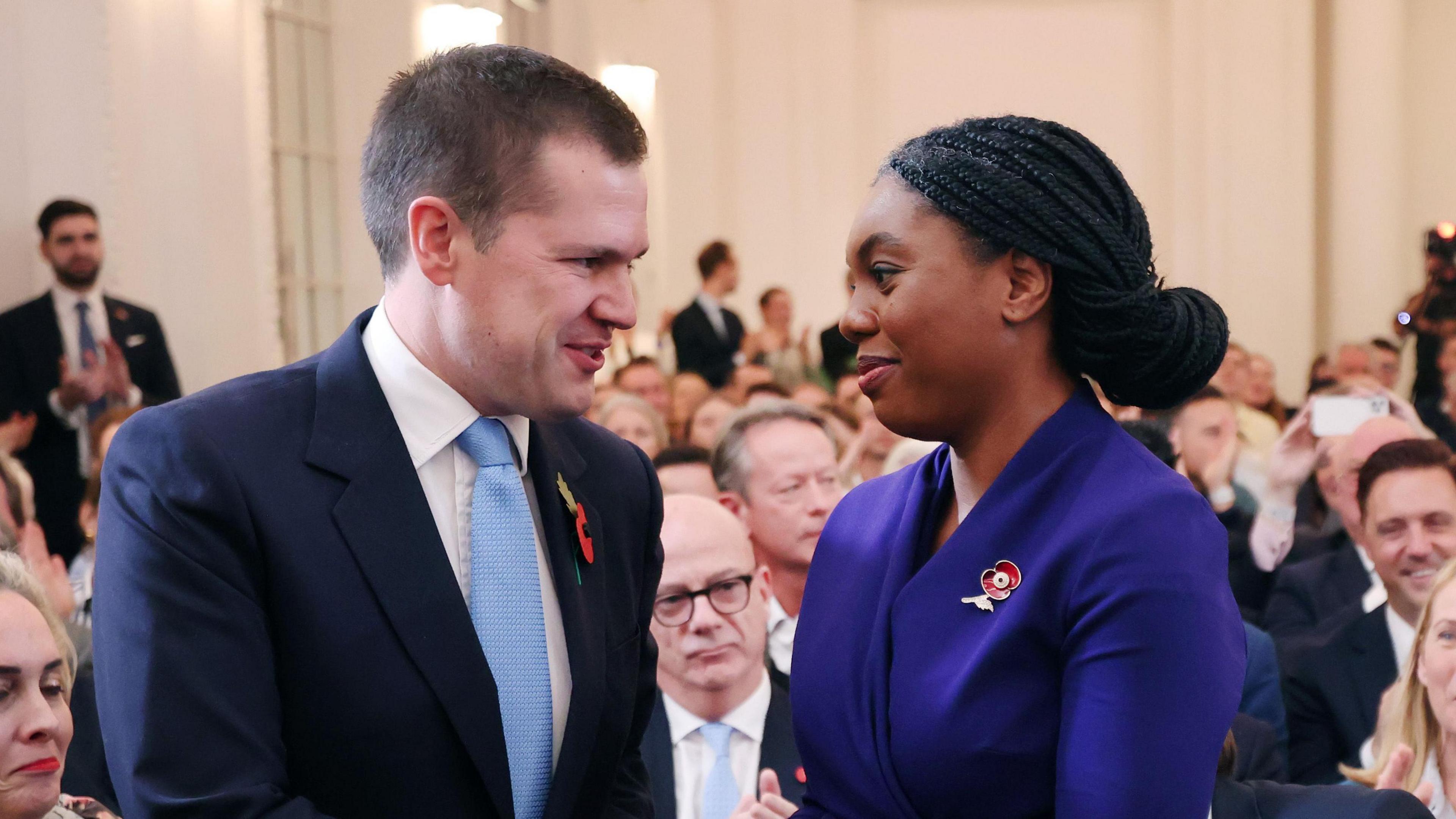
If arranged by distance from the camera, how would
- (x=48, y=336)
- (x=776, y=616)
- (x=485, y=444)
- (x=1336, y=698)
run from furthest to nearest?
1. (x=48, y=336)
2. (x=776, y=616)
3. (x=1336, y=698)
4. (x=485, y=444)

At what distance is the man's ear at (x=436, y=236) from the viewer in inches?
64.9

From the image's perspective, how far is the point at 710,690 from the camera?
10.4 ft

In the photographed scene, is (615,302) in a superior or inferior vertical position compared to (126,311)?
superior

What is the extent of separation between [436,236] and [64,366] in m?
4.56

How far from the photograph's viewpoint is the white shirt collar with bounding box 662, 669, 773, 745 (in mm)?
3184

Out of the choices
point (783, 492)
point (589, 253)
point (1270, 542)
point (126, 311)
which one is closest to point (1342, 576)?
point (1270, 542)

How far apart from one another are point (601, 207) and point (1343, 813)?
59.4 inches

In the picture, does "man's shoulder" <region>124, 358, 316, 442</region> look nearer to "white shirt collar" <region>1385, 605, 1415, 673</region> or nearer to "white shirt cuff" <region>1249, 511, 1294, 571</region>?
"white shirt collar" <region>1385, 605, 1415, 673</region>

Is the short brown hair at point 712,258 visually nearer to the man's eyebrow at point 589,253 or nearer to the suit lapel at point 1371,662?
the suit lapel at point 1371,662

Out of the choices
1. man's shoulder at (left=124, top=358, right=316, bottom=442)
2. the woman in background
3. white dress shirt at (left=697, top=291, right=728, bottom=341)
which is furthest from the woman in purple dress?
white dress shirt at (left=697, top=291, right=728, bottom=341)

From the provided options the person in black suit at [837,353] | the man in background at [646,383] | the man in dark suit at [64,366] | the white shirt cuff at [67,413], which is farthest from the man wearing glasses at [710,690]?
the person in black suit at [837,353]

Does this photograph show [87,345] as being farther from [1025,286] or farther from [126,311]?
[1025,286]

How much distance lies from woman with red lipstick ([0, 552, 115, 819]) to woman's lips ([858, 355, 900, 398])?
1414 millimetres

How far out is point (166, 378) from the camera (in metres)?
6.02
